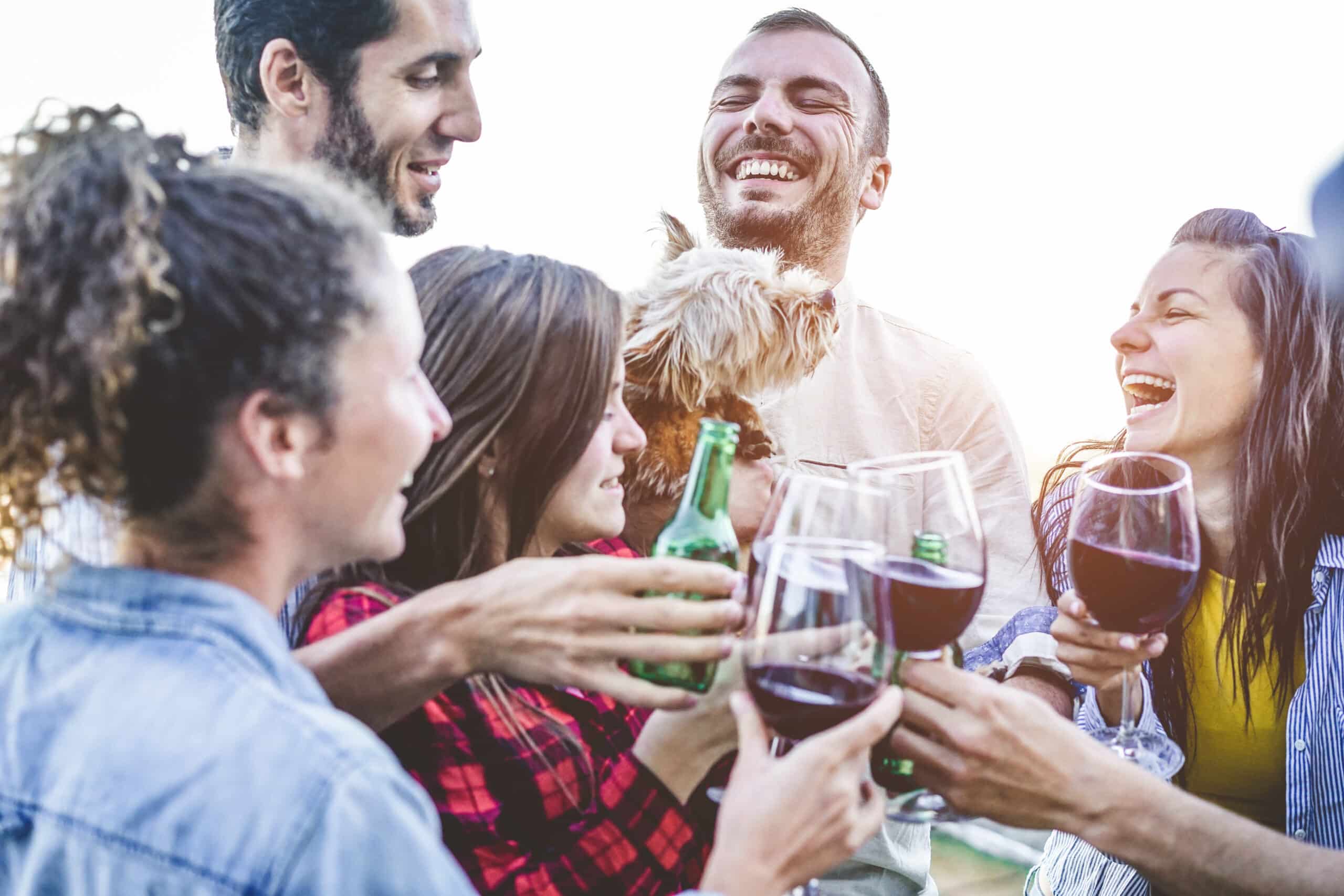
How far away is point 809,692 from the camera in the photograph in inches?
44.4

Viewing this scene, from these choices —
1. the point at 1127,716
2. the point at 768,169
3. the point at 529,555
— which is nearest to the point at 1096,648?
the point at 1127,716

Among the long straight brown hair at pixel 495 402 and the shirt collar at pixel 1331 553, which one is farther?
the shirt collar at pixel 1331 553

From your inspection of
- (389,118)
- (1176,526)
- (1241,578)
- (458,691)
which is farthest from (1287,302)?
(389,118)

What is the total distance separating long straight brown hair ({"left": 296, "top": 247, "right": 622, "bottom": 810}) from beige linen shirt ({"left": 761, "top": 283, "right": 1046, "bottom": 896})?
1021 mm

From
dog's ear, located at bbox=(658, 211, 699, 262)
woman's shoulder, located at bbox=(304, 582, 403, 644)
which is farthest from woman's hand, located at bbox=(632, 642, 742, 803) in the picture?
dog's ear, located at bbox=(658, 211, 699, 262)

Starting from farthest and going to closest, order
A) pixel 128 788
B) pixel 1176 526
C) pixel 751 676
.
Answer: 1. pixel 1176 526
2. pixel 751 676
3. pixel 128 788

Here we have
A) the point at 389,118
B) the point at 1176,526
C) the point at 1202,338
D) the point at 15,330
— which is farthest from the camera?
the point at 389,118

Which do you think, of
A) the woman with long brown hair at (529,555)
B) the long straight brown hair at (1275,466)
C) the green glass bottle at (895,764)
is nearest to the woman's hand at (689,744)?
the woman with long brown hair at (529,555)

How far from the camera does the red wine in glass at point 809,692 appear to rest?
3.67 feet

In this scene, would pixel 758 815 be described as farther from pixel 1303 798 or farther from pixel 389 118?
pixel 389 118

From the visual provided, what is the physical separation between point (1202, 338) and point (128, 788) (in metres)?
2.22

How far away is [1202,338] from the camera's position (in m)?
2.18

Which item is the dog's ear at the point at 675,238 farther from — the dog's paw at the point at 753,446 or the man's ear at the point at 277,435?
the man's ear at the point at 277,435

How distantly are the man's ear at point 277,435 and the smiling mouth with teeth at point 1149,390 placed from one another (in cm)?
194
